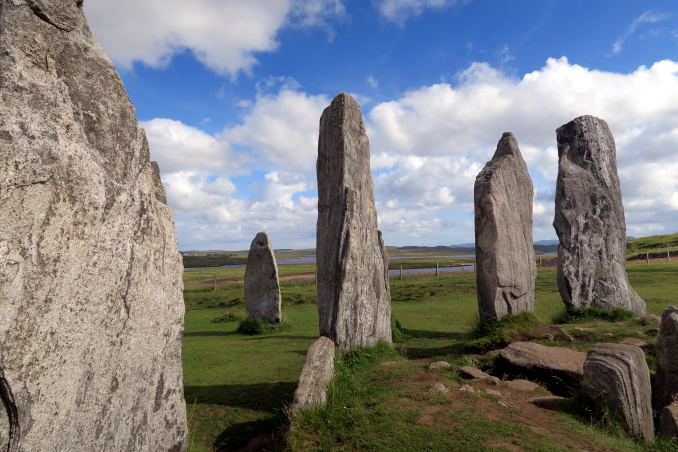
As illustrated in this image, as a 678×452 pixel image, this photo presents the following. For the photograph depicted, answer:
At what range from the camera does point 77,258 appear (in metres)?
2.83

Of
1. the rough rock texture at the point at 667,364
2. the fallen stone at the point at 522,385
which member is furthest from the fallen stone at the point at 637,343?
the fallen stone at the point at 522,385

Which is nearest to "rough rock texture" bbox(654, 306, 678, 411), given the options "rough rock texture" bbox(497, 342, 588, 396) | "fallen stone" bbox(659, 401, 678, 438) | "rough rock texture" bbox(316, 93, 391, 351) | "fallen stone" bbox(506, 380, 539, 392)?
"fallen stone" bbox(659, 401, 678, 438)

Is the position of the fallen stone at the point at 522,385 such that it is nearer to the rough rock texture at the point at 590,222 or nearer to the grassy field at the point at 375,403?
the grassy field at the point at 375,403

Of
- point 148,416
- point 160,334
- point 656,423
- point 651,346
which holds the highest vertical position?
point 160,334

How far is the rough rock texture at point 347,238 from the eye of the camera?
795 centimetres

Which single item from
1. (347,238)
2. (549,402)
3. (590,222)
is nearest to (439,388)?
(549,402)

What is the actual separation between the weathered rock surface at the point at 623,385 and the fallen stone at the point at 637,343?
7.25 ft

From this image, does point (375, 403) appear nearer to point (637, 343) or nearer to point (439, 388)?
point (439, 388)

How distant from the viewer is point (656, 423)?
17.9 ft

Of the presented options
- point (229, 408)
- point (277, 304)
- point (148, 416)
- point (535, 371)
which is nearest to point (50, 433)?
point (148, 416)

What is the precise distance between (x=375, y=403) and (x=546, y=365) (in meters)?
2.95

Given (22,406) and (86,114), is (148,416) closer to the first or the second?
(22,406)

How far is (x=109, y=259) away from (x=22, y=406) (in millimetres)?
993

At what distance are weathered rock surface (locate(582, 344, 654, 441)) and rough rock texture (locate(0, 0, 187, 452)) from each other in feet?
15.7
